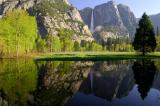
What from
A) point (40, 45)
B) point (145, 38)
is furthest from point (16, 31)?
point (40, 45)

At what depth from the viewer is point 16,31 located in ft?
276

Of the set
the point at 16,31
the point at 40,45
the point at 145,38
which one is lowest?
the point at 40,45

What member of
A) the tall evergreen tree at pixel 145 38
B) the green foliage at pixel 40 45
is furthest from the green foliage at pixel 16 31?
the green foliage at pixel 40 45

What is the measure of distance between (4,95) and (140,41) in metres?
72.8

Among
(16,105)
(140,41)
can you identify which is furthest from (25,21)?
(16,105)

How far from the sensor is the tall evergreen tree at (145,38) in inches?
3438

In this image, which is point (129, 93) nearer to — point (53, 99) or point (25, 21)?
point (53, 99)

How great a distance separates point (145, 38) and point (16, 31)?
1468 inches

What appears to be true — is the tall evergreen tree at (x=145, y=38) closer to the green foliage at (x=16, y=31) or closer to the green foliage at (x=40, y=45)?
the green foliage at (x=16, y=31)

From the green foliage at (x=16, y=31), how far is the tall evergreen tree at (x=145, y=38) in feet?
102

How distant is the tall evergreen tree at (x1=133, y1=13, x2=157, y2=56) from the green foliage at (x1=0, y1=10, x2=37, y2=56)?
31.2 meters

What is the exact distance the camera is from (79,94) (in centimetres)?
2031

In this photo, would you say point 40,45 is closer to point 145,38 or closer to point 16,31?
point 16,31

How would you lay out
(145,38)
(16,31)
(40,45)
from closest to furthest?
(16,31) → (145,38) → (40,45)
